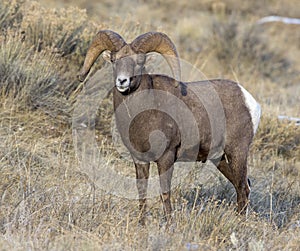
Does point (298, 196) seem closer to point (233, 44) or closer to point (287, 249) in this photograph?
point (287, 249)

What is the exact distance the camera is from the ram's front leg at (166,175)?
571cm

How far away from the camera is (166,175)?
575cm

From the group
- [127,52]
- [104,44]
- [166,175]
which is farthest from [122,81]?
[166,175]

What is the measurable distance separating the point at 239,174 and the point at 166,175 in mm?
965

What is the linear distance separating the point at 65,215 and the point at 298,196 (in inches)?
117

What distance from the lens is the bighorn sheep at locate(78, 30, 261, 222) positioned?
5617mm

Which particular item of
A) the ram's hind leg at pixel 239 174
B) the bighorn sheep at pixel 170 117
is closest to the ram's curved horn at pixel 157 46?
the bighorn sheep at pixel 170 117

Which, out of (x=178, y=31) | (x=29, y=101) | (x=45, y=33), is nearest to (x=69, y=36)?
(x=45, y=33)

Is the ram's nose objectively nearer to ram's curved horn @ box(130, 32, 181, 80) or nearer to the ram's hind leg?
ram's curved horn @ box(130, 32, 181, 80)

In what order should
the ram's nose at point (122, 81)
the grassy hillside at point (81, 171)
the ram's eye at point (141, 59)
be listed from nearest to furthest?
1. the grassy hillside at point (81, 171)
2. the ram's nose at point (122, 81)
3. the ram's eye at point (141, 59)

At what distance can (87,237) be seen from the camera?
4.68 meters

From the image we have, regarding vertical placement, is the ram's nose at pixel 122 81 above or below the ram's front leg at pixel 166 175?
above

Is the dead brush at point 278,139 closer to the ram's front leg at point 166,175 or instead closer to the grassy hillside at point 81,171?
the grassy hillside at point 81,171

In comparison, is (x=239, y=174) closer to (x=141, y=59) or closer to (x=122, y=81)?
(x=141, y=59)
